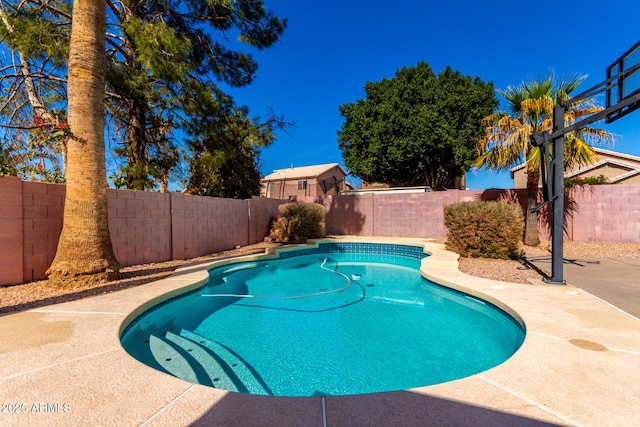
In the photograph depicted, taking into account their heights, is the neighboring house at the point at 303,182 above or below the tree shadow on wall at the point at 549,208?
above

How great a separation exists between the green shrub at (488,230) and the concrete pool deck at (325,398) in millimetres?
4510

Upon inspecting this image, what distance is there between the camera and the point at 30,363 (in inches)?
93.8

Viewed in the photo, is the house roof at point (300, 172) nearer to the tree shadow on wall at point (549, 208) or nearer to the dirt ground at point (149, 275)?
the tree shadow on wall at point (549, 208)

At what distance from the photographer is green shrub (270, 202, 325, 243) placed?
11547mm

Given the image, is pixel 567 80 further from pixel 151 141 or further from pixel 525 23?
pixel 151 141

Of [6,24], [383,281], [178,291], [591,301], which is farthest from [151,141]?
[591,301]

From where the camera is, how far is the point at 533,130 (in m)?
8.28

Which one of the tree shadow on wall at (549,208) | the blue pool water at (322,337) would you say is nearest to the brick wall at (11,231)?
the blue pool water at (322,337)

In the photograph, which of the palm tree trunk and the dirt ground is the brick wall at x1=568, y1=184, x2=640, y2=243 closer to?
the dirt ground

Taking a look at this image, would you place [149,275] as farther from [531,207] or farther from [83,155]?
[531,207]

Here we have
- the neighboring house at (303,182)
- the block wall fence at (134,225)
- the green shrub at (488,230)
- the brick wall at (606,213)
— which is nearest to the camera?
the block wall fence at (134,225)

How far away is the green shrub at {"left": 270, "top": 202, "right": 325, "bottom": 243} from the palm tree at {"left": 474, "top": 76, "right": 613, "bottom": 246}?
672cm

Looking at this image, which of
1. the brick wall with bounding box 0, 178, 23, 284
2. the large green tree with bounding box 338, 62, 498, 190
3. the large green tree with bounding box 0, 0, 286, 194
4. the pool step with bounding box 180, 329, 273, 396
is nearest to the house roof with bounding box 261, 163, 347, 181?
the large green tree with bounding box 338, 62, 498, 190

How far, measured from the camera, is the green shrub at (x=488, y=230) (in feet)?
24.1
